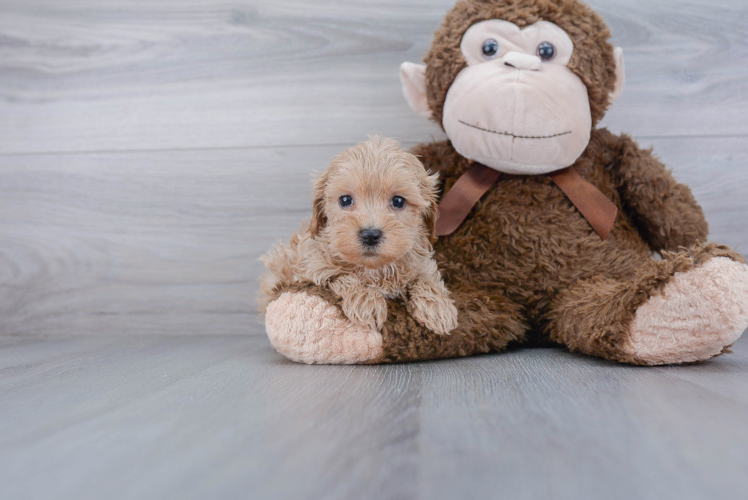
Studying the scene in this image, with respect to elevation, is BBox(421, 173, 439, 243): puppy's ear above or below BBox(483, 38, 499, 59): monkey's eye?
below

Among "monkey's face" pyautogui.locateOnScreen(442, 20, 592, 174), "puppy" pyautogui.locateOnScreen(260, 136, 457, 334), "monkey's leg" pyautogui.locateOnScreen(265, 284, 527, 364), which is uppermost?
"monkey's face" pyautogui.locateOnScreen(442, 20, 592, 174)

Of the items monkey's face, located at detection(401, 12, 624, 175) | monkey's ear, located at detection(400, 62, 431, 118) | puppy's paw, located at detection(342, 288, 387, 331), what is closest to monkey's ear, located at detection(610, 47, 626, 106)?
monkey's face, located at detection(401, 12, 624, 175)

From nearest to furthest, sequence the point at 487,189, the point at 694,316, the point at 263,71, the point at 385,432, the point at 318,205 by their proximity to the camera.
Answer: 1. the point at 385,432
2. the point at 694,316
3. the point at 318,205
4. the point at 487,189
5. the point at 263,71

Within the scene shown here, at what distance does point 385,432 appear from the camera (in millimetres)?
497

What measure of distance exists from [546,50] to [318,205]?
444mm

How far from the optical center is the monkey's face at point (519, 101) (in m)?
0.83

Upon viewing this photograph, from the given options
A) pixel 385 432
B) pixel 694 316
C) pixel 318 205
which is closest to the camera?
pixel 385 432

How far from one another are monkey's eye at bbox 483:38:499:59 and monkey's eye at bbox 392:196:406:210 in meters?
0.31

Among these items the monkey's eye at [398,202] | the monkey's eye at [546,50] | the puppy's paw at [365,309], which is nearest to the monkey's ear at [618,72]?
the monkey's eye at [546,50]

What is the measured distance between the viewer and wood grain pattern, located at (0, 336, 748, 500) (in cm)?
40

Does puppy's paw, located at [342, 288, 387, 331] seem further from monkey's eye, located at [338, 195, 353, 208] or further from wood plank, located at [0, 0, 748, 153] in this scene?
wood plank, located at [0, 0, 748, 153]

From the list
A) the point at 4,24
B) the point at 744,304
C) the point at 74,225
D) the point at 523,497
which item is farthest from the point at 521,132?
the point at 4,24

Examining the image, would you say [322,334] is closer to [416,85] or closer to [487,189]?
[487,189]

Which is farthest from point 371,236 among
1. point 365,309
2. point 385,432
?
point 385,432
